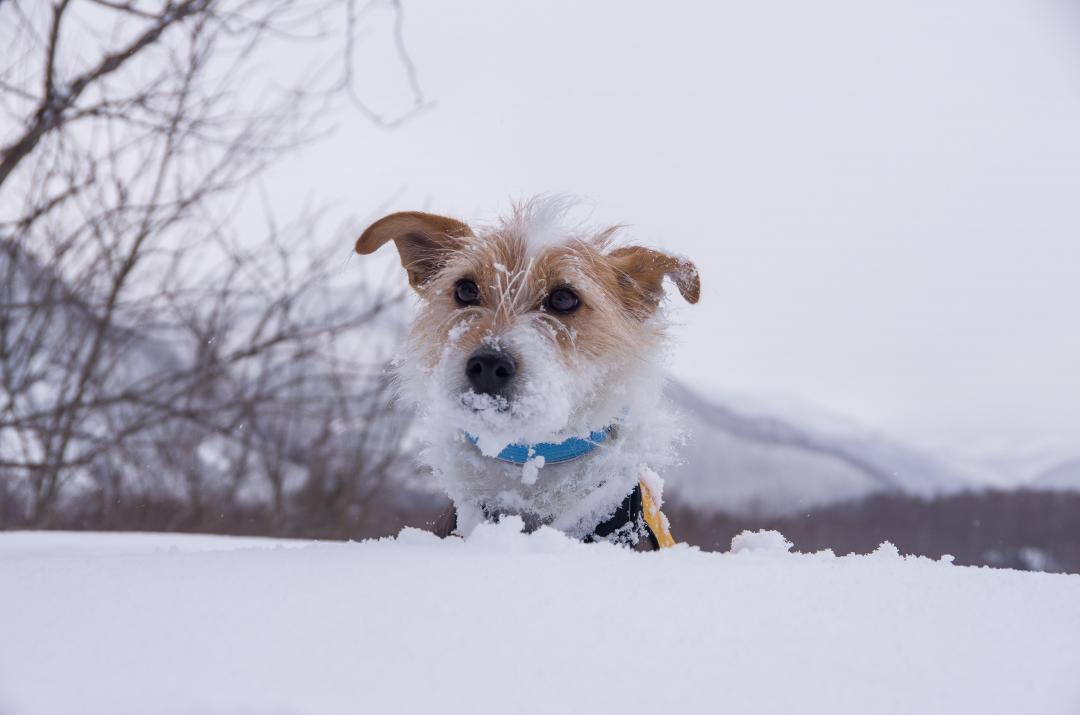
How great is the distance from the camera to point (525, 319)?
113 inches

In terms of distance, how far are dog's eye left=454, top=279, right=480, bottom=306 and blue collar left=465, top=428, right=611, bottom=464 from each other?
64 cm

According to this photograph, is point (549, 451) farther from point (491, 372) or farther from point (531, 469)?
point (491, 372)

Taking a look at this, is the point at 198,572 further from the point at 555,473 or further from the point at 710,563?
the point at 555,473

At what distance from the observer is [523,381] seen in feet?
8.29

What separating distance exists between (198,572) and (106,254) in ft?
12.0

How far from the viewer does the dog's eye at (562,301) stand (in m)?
3.04

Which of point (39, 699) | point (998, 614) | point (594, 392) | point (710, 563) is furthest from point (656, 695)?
point (594, 392)

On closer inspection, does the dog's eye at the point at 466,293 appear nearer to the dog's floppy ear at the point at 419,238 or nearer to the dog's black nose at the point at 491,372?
the dog's floppy ear at the point at 419,238

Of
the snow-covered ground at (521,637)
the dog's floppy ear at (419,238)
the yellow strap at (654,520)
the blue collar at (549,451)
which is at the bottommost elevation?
the snow-covered ground at (521,637)

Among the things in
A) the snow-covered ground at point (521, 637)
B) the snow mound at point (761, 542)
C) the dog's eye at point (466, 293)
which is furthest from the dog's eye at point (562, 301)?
the snow-covered ground at point (521, 637)

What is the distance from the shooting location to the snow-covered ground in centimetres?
107

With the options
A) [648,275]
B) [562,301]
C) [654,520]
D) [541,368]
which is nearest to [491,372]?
[541,368]

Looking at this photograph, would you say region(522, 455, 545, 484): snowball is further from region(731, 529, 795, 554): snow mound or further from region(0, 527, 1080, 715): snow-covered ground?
region(0, 527, 1080, 715): snow-covered ground

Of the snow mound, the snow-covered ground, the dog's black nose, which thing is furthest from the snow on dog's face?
the snow-covered ground
